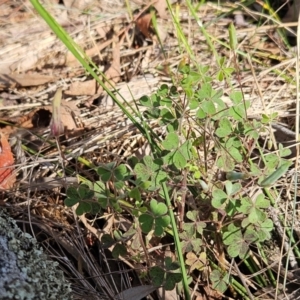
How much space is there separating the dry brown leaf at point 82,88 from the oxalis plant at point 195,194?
2.61 feet

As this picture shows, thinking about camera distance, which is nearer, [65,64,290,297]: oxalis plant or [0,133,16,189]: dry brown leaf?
[65,64,290,297]: oxalis plant

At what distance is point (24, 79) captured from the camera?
254cm

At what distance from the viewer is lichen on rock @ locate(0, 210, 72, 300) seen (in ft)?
4.25

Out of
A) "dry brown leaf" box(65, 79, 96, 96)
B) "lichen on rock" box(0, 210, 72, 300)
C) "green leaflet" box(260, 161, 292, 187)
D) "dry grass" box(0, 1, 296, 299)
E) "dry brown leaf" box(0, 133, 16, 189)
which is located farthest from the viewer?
"dry brown leaf" box(65, 79, 96, 96)

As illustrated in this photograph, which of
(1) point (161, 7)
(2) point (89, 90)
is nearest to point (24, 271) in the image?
(2) point (89, 90)

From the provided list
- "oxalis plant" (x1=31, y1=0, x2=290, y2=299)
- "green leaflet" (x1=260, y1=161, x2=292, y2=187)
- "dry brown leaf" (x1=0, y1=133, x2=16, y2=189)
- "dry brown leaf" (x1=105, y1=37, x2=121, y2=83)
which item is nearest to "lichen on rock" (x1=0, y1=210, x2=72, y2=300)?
"oxalis plant" (x1=31, y1=0, x2=290, y2=299)

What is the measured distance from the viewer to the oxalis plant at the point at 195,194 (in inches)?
62.0

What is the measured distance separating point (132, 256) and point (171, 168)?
0.34 meters

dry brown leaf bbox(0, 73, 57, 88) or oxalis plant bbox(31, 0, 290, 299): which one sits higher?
dry brown leaf bbox(0, 73, 57, 88)

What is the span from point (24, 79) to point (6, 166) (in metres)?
0.68

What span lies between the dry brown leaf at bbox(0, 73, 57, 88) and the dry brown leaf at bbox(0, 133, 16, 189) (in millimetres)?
496

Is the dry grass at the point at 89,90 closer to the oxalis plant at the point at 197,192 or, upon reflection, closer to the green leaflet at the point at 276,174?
the oxalis plant at the point at 197,192

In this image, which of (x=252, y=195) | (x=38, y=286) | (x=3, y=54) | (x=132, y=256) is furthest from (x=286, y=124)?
(x=3, y=54)

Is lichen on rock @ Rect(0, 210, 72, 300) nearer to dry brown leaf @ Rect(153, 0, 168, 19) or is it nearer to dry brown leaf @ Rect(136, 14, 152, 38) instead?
dry brown leaf @ Rect(136, 14, 152, 38)
